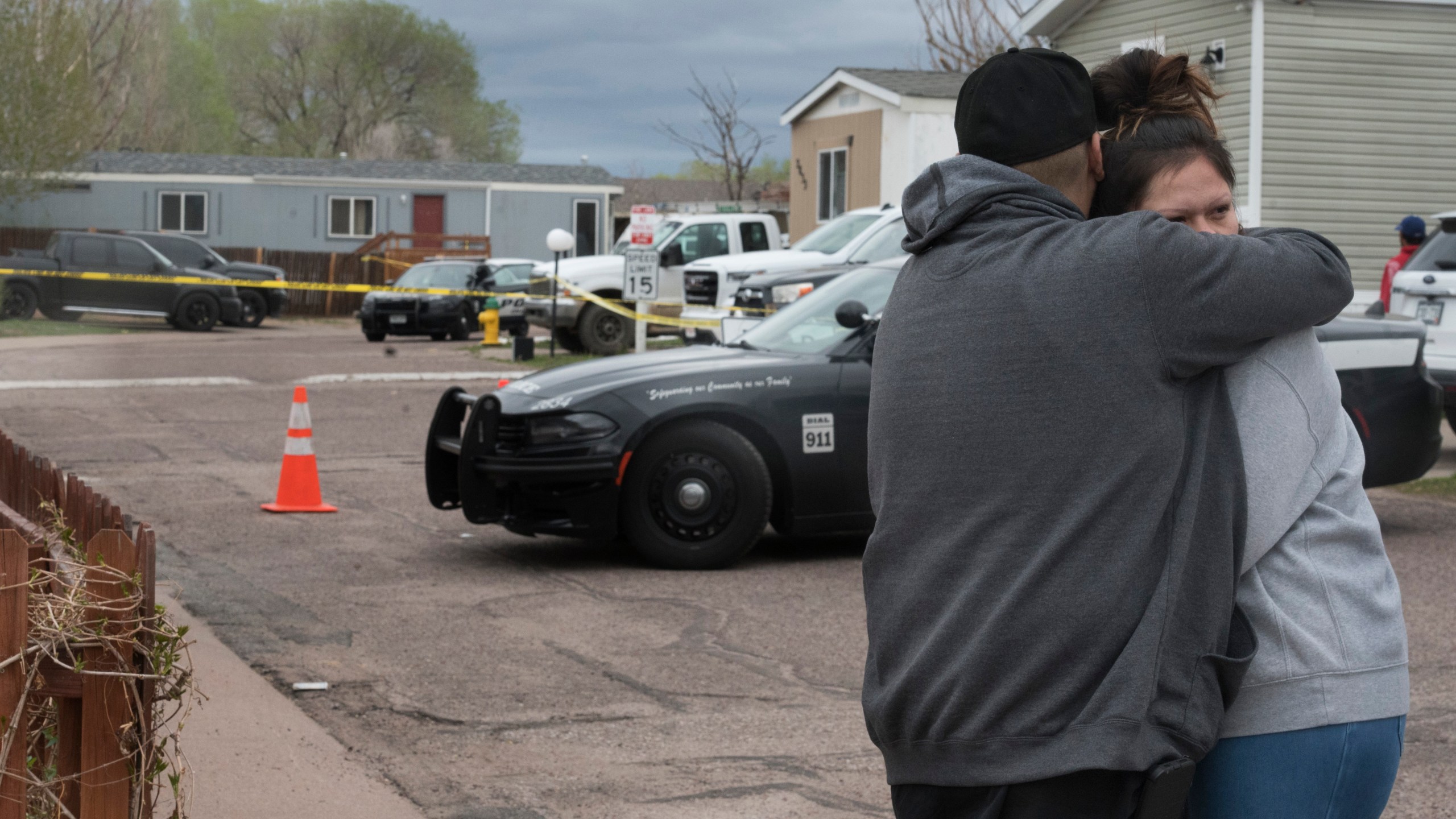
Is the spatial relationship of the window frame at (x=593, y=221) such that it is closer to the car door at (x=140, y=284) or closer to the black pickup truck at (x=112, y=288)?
the black pickup truck at (x=112, y=288)

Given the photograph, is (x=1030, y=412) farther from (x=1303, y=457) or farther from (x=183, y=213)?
(x=183, y=213)

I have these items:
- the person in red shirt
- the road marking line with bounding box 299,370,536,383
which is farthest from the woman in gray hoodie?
the road marking line with bounding box 299,370,536,383

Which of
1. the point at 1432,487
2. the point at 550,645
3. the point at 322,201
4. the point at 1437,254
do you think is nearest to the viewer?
the point at 550,645

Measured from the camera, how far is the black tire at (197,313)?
3055cm

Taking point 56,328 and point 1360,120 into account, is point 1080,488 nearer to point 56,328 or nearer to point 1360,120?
point 1360,120

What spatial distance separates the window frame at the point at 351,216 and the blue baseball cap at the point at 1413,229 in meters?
36.8

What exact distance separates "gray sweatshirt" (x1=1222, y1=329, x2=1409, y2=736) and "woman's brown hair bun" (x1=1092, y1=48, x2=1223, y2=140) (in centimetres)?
38

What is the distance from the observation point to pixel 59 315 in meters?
30.8

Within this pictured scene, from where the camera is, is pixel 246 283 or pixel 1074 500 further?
pixel 246 283

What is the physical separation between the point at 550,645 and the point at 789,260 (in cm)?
1377

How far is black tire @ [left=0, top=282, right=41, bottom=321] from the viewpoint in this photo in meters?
29.0

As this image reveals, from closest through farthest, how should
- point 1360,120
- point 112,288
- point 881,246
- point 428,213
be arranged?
1. point 881,246
2. point 1360,120
3. point 112,288
4. point 428,213

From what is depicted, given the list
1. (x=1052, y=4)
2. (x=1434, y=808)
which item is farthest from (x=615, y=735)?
(x=1052, y=4)

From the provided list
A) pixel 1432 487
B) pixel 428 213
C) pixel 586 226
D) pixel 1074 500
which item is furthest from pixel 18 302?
pixel 1074 500
